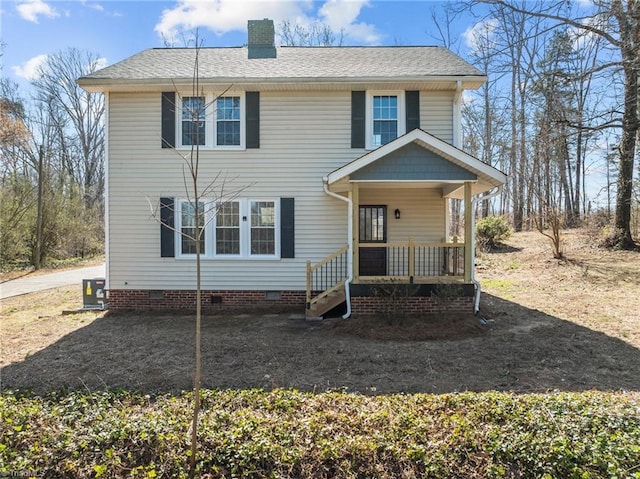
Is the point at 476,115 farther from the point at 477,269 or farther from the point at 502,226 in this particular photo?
the point at 477,269

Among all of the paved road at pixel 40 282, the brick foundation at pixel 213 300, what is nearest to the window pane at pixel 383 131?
the brick foundation at pixel 213 300

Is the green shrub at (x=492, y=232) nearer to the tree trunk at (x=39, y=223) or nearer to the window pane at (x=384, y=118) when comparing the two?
the window pane at (x=384, y=118)

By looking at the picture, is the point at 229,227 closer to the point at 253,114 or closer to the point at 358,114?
the point at 253,114

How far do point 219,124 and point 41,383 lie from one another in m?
6.33

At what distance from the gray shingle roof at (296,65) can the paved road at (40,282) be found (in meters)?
7.39

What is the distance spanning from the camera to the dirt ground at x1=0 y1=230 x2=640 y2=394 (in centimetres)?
481

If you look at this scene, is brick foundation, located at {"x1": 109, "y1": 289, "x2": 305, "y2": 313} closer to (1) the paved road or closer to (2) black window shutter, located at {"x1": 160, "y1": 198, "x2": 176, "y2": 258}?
(2) black window shutter, located at {"x1": 160, "y1": 198, "x2": 176, "y2": 258}

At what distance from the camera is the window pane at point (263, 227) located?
29.8ft

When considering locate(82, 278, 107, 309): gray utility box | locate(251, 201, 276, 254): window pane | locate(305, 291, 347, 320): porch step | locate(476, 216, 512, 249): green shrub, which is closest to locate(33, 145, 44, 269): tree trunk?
locate(82, 278, 107, 309): gray utility box

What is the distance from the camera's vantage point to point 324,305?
323 inches

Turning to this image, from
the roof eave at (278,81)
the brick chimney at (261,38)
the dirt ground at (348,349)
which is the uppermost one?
the brick chimney at (261,38)

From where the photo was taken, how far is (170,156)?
8984 millimetres

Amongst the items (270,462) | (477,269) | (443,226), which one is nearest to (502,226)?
(477,269)

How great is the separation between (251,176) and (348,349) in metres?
4.82
